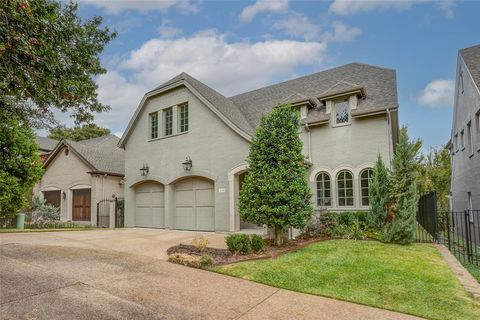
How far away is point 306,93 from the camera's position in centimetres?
1575

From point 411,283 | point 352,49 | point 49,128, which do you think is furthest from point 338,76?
point 49,128

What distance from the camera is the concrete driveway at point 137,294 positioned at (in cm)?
437

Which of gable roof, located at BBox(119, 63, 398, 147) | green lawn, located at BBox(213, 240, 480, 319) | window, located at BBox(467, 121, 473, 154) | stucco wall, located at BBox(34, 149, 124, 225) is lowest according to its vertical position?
green lawn, located at BBox(213, 240, 480, 319)

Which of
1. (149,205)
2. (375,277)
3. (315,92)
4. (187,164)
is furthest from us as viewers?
(149,205)

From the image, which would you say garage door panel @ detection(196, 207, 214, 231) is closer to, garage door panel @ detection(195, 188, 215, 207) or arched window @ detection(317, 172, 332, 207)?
garage door panel @ detection(195, 188, 215, 207)

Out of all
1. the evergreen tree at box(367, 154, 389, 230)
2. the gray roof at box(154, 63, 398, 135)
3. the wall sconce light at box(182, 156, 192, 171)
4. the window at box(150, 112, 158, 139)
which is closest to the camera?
the evergreen tree at box(367, 154, 389, 230)

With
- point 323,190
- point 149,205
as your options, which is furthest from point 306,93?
point 149,205

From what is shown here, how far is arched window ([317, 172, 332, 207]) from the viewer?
1340 centimetres

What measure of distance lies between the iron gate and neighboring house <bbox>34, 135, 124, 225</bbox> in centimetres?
51

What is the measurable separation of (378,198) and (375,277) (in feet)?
16.3

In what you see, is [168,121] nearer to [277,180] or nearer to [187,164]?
[187,164]

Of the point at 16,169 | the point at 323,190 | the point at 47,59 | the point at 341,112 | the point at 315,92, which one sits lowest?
the point at 323,190

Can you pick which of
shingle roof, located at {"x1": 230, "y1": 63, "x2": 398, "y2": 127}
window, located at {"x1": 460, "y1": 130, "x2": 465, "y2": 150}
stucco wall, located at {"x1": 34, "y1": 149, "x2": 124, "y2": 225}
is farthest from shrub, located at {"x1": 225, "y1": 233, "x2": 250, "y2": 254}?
window, located at {"x1": 460, "y1": 130, "x2": 465, "y2": 150}

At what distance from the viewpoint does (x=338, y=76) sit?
15.9 meters
